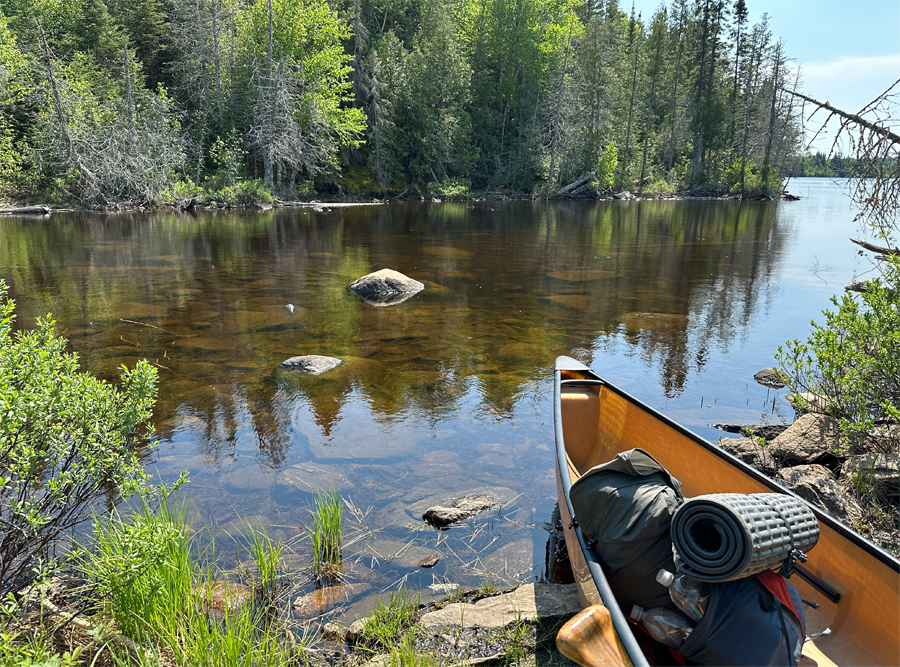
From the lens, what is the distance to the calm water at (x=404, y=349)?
5.50m

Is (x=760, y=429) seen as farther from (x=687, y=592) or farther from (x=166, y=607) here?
(x=166, y=607)

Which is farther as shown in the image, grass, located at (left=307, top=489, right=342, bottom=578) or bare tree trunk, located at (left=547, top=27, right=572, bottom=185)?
bare tree trunk, located at (left=547, top=27, right=572, bottom=185)

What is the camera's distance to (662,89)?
6450 centimetres

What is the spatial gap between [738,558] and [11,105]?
130 ft

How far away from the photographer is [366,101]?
43000 millimetres

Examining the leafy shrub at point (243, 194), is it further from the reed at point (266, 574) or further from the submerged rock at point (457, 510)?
the reed at point (266, 574)

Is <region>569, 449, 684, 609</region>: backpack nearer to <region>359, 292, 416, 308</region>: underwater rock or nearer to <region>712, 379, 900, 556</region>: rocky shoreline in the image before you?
<region>712, 379, 900, 556</region>: rocky shoreline

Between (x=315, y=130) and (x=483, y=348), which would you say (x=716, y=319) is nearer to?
(x=483, y=348)

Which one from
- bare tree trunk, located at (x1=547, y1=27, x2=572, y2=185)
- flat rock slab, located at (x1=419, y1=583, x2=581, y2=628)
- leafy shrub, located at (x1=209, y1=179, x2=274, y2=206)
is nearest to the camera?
flat rock slab, located at (x1=419, y1=583, x2=581, y2=628)

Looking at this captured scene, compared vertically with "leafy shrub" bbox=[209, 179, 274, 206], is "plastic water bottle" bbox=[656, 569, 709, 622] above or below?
below

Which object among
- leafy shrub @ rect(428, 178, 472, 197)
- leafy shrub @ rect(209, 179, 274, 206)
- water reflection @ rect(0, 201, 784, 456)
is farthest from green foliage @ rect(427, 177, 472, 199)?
water reflection @ rect(0, 201, 784, 456)

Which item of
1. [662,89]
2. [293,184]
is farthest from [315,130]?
[662,89]

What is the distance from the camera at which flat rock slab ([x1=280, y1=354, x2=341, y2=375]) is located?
8.79 meters

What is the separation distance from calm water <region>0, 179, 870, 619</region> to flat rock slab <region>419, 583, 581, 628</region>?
345 mm
